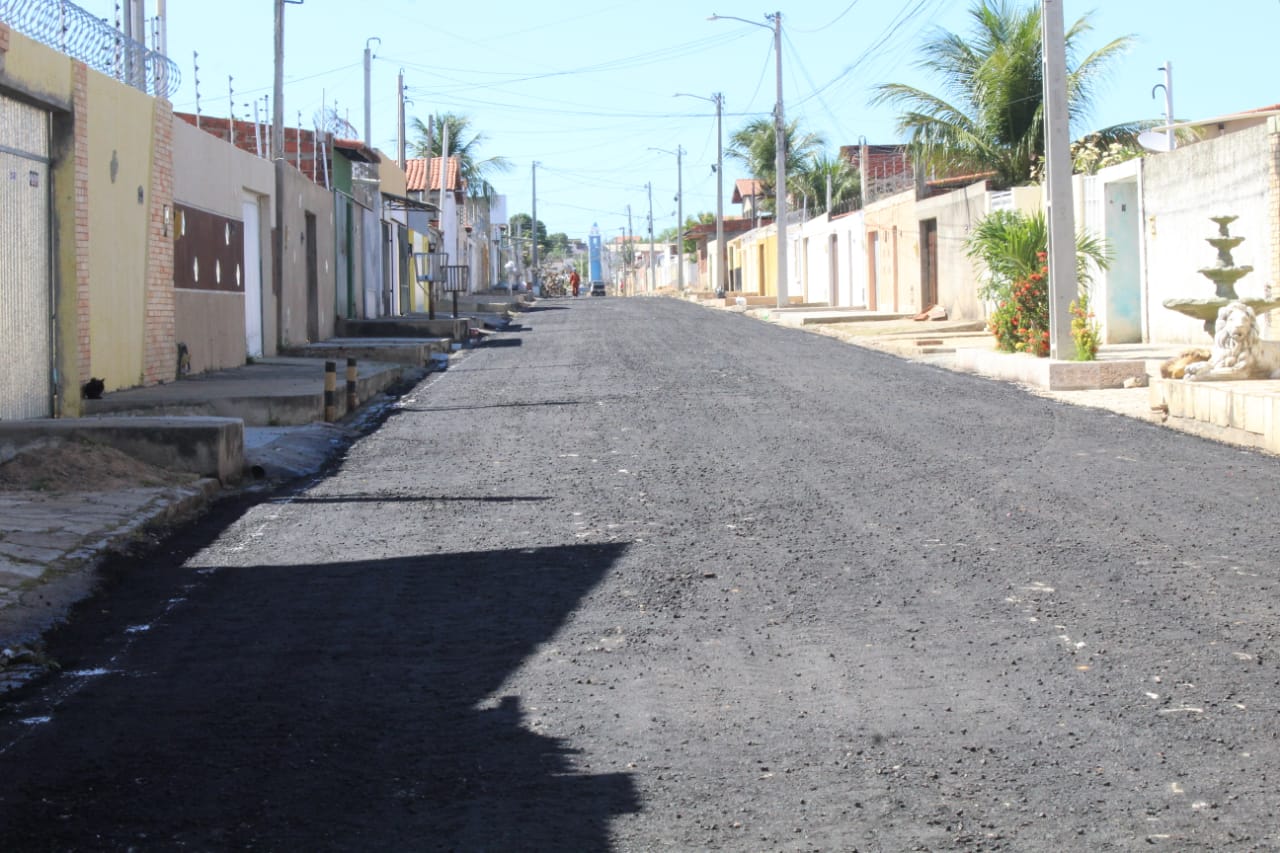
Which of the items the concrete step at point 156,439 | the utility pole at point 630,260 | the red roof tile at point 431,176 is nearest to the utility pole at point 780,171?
the red roof tile at point 431,176

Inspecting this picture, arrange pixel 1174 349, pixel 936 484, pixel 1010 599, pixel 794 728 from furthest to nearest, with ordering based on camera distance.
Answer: pixel 1174 349
pixel 936 484
pixel 1010 599
pixel 794 728

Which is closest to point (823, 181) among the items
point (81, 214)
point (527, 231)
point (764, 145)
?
point (764, 145)

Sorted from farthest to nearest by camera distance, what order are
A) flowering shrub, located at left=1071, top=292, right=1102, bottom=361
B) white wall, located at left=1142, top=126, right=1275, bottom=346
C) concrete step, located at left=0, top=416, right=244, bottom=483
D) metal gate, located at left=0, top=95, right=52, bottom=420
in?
white wall, located at left=1142, top=126, right=1275, bottom=346 < flowering shrub, located at left=1071, top=292, right=1102, bottom=361 < metal gate, located at left=0, top=95, right=52, bottom=420 < concrete step, located at left=0, top=416, right=244, bottom=483

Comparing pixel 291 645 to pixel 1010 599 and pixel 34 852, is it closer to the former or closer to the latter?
pixel 34 852

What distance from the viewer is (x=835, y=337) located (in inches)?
1345

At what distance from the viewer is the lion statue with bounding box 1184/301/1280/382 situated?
15.2 m

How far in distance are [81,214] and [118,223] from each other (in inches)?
57.6

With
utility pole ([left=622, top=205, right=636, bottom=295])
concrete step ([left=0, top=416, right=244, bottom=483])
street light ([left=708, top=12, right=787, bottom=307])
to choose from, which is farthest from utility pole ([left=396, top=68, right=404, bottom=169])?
utility pole ([left=622, top=205, right=636, bottom=295])

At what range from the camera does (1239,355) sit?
50.1ft

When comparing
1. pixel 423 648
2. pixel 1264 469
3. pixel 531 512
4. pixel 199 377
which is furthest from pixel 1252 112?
pixel 423 648

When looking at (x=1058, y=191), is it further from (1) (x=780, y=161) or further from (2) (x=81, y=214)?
(1) (x=780, y=161)

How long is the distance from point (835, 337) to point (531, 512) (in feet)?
82.5

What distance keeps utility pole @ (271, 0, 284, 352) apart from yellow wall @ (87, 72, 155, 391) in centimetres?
811

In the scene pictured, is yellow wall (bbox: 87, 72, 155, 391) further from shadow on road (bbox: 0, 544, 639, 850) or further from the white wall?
the white wall
